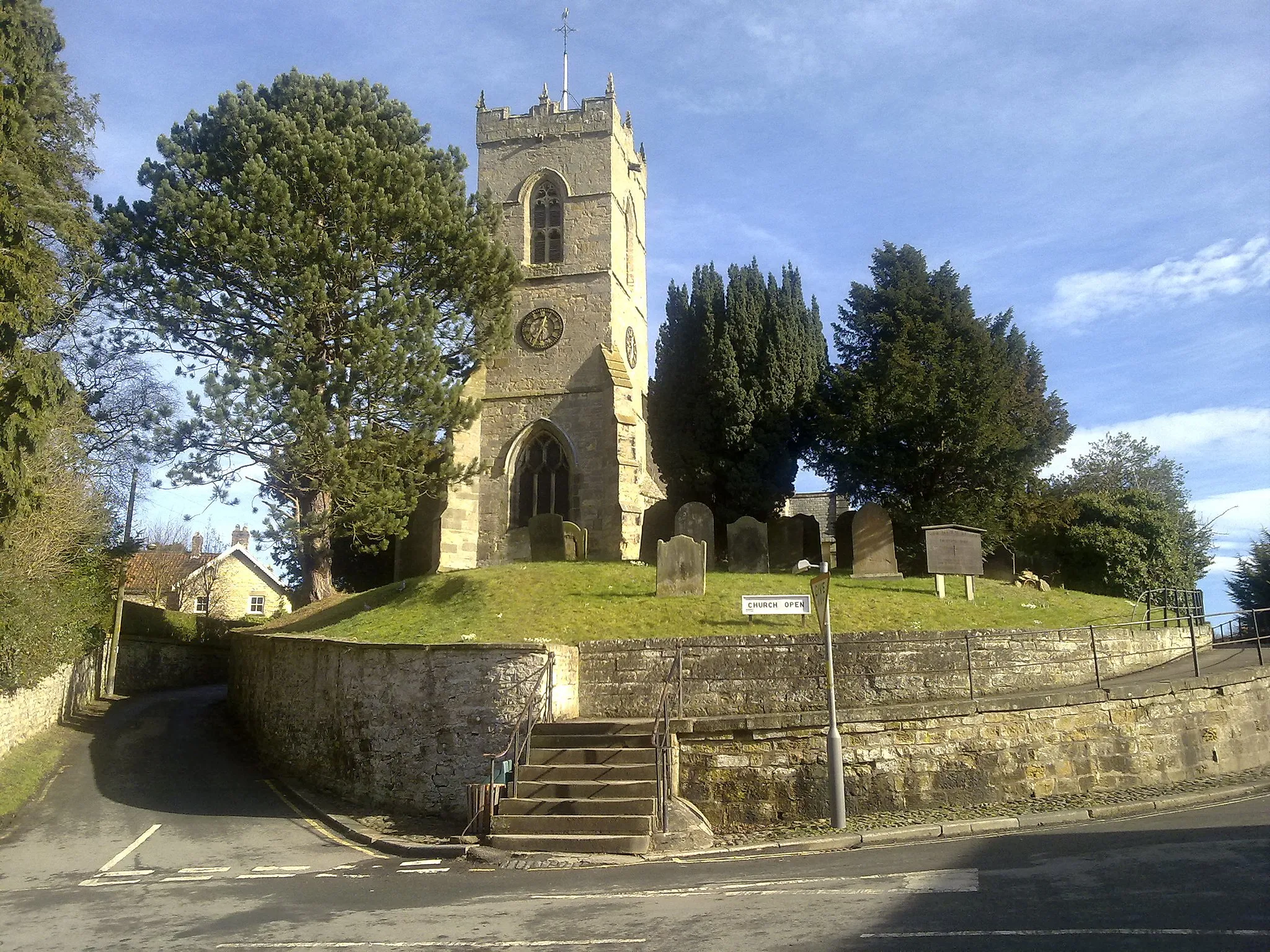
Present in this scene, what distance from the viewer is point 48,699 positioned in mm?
19688

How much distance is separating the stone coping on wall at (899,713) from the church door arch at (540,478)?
46.4 ft

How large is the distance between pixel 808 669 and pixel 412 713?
5.82 m

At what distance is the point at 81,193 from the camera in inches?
897

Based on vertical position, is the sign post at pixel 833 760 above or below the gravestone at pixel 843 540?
below

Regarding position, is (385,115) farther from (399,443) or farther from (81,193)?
(399,443)

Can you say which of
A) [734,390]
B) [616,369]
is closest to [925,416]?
[734,390]

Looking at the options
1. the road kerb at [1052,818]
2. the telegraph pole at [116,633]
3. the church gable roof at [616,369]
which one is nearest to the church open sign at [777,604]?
the road kerb at [1052,818]

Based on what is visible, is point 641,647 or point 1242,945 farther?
point 641,647

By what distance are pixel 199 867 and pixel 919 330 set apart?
21.3 meters

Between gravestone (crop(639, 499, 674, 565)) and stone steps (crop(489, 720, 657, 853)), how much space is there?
11.1 meters

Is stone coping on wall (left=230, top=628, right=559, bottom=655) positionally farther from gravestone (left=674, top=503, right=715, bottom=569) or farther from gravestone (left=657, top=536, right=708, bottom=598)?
gravestone (left=674, top=503, right=715, bottom=569)

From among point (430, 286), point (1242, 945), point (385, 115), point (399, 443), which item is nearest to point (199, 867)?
point (1242, 945)

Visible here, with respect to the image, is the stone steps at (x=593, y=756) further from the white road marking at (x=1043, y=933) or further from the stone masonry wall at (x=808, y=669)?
the white road marking at (x=1043, y=933)

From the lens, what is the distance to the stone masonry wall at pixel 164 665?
2809 cm
